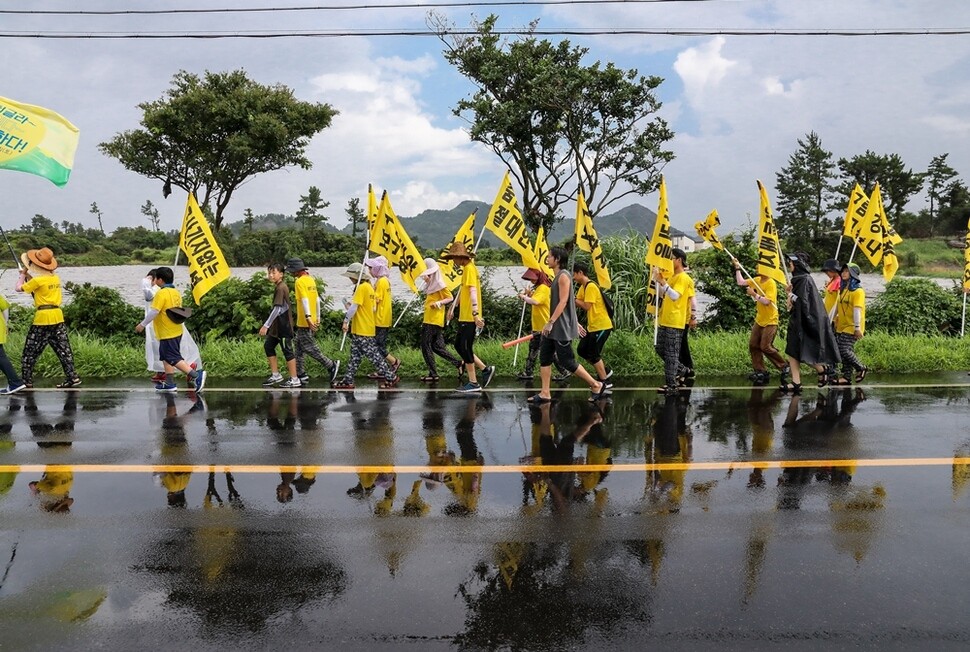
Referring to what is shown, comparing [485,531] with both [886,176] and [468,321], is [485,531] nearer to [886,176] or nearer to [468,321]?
[468,321]

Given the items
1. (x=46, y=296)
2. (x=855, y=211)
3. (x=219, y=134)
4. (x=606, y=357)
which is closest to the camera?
(x=46, y=296)

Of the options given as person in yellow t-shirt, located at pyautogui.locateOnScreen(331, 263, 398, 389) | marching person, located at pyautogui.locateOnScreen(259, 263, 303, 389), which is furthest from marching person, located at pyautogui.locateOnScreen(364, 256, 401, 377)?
marching person, located at pyautogui.locateOnScreen(259, 263, 303, 389)

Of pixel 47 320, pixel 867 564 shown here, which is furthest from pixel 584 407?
pixel 47 320

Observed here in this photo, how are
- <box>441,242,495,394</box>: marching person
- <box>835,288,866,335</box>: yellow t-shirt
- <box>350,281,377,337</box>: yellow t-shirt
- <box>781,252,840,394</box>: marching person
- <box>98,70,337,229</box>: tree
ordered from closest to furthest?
<box>781,252,840,394</box>: marching person < <box>441,242,495,394</box>: marching person < <box>350,281,377,337</box>: yellow t-shirt < <box>835,288,866,335</box>: yellow t-shirt < <box>98,70,337,229</box>: tree

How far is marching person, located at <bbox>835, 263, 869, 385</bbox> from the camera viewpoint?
9.66 m

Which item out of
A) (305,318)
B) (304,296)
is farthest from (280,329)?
(304,296)

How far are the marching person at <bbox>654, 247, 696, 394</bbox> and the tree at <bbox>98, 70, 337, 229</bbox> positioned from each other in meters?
25.2

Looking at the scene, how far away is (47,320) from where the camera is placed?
9.62 m

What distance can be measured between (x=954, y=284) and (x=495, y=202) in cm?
974

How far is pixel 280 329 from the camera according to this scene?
9812mm

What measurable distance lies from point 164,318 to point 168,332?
184 millimetres

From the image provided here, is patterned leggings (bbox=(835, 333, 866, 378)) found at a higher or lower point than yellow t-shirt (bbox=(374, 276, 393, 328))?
lower

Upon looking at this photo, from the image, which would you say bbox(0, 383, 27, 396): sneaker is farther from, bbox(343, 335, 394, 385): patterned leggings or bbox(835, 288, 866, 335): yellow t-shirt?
bbox(835, 288, 866, 335): yellow t-shirt

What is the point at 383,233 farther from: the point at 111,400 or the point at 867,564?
the point at 867,564
